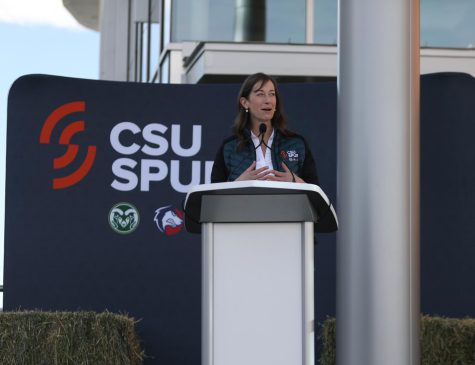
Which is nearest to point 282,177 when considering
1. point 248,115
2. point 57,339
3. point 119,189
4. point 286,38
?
point 248,115

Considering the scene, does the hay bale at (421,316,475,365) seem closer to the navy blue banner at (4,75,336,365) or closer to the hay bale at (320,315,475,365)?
the hay bale at (320,315,475,365)

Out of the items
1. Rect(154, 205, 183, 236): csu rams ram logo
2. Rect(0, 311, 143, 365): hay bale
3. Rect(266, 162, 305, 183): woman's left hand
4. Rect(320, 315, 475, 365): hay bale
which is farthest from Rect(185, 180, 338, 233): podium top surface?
Rect(154, 205, 183, 236): csu rams ram logo

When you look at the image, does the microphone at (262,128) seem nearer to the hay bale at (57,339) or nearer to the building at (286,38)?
the hay bale at (57,339)

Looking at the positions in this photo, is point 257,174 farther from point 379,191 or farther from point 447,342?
point 447,342

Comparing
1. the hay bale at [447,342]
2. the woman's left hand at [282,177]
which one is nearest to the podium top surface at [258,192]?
the woman's left hand at [282,177]

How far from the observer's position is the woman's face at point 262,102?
4066 mm

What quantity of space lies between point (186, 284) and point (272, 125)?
7.46ft

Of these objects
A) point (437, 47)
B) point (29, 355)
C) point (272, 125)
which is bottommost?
point (29, 355)

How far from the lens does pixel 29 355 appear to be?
540 centimetres

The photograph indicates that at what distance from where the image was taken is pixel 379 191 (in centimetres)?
396

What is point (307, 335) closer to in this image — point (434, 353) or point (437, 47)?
point (434, 353)

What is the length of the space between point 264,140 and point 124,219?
2.29 meters

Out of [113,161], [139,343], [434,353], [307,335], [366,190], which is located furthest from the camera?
[113,161]

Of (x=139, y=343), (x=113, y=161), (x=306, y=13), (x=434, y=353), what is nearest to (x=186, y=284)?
(x=139, y=343)
